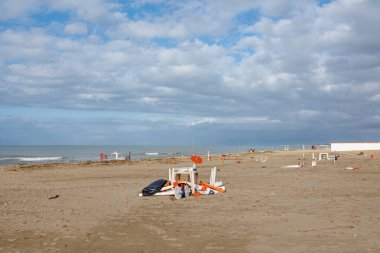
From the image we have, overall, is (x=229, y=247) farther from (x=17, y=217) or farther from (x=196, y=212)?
(x=17, y=217)

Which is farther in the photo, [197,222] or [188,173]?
[188,173]

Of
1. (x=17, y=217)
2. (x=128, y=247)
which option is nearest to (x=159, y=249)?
(x=128, y=247)

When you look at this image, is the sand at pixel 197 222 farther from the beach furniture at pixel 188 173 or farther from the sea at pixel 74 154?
the sea at pixel 74 154

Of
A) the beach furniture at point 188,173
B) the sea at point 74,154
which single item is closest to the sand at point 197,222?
the beach furniture at point 188,173

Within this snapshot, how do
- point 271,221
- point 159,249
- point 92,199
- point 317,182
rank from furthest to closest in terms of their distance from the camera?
point 317,182
point 92,199
point 271,221
point 159,249

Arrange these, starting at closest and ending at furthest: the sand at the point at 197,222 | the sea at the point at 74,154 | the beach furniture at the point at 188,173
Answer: the sand at the point at 197,222, the beach furniture at the point at 188,173, the sea at the point at 74,154

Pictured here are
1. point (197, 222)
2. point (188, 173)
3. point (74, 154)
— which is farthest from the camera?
point (74, 154)

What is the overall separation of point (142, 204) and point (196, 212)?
2584mm

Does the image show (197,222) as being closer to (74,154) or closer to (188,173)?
(188,173)

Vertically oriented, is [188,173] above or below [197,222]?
above

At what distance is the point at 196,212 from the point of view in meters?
12.2

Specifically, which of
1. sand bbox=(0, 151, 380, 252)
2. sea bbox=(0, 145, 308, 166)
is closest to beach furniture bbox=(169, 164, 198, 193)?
sand bbox=(0, 151, 380, 252)

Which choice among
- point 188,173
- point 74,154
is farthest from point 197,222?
point 74,154

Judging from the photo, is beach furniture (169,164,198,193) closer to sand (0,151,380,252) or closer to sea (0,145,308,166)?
sand (0,151,380,252)
